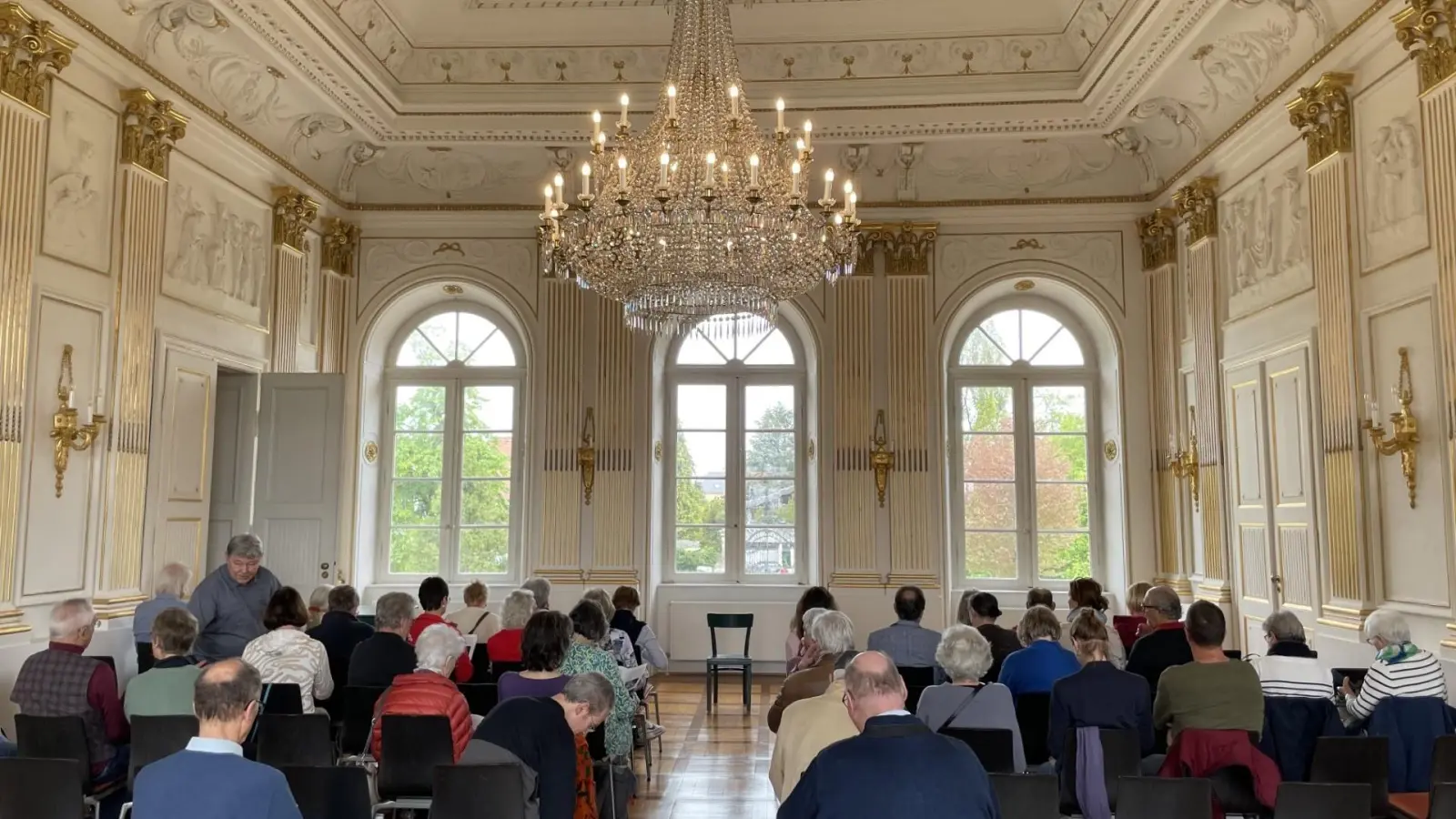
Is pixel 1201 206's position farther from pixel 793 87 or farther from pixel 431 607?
pixel 431 607

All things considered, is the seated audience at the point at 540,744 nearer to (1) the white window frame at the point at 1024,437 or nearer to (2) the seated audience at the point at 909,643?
(2) the seated audience at the point at 909,643

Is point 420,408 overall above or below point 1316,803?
above

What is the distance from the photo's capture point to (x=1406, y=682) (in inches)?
175

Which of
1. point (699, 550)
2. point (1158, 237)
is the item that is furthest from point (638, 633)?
point (1158, 237)

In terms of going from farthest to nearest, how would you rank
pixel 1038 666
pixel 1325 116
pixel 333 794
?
1. pixel 1325 116
2. pixel 1038 666
3. pixel 333 794

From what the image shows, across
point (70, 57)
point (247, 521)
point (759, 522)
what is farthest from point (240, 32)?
point (759, 522)

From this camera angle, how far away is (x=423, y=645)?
13.5 feet

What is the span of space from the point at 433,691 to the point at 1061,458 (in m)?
8.24

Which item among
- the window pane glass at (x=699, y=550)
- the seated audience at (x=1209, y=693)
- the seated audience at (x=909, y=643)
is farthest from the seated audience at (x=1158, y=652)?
the window pane glass at (x=699, y=550)

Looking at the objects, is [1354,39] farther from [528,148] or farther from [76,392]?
[76,392]

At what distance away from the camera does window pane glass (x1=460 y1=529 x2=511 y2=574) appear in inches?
431

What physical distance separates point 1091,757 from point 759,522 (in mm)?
7011

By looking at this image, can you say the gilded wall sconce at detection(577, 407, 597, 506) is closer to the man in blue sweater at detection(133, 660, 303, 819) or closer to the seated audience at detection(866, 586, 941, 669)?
the seated audience at detection(866, 586, 941, 669)

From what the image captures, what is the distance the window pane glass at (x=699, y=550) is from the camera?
11.0 m
